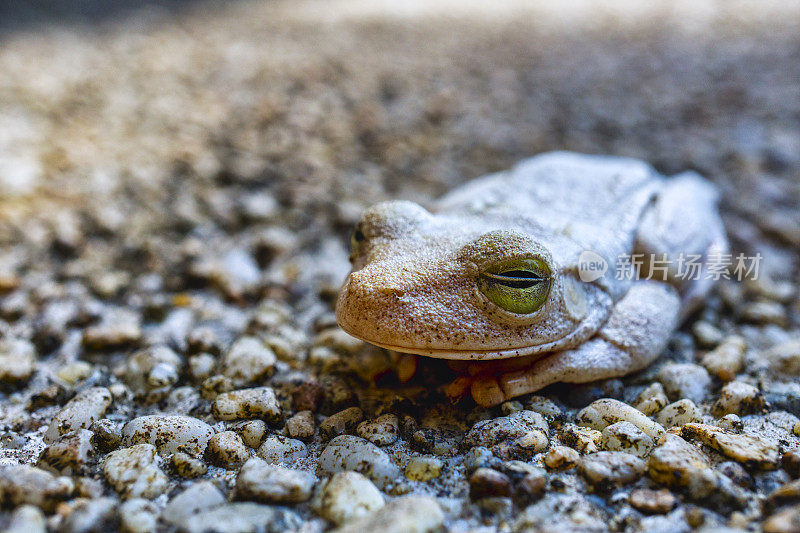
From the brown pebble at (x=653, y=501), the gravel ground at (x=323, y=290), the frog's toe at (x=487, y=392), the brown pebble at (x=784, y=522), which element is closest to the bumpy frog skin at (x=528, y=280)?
the frog's toe at (x=487, y=392)

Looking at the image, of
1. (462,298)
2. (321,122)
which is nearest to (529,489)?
(462,298)

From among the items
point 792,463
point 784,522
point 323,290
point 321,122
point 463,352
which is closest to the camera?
point 784,522

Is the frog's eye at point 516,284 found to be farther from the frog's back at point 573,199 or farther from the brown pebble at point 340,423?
the brown pebble at point 340,423

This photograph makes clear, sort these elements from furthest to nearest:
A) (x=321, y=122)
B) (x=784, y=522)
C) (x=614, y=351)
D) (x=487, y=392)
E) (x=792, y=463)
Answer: (x=321, y=122) < (x=614, y=351) < (x=487, y=392) < (x=792, y=463) < (x=784, y=522)

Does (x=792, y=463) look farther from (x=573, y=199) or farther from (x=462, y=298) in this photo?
(x=573, y=199)

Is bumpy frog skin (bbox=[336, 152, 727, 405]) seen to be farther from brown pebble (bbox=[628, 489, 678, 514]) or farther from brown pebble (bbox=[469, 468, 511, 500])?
brown pebble (bbox=[628, 489, 678, 514])

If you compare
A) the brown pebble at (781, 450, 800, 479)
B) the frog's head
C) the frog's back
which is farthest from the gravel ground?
the frog's back

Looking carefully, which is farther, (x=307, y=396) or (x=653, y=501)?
(x=307, y=396)
